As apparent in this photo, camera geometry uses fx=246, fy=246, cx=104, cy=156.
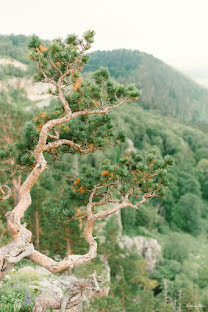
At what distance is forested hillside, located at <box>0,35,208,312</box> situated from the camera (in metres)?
8.82

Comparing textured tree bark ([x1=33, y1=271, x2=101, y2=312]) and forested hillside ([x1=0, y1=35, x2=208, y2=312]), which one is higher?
textured tree bark ([x1=33, y1=271, x2=101, y2=312])

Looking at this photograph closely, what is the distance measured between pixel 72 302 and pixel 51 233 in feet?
44.3

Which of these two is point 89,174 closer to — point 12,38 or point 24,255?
point 24,255

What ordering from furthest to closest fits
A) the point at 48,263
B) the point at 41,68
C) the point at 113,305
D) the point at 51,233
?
the point at 51,233 < the point at 113,305 < the point at 41,68 < the point at 48,263

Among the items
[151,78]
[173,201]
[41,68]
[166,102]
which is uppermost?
[41,68]

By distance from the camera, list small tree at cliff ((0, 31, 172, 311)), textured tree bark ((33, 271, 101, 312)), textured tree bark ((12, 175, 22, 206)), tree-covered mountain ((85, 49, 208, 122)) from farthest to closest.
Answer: tree-covered mountain ((85, 49, 208, 122)), textured tree bark ((12, 175, 22, 206)), small tree at cliff ((0, 31, 172, 311)), textured tree bark ((33, 271, 101, 312))

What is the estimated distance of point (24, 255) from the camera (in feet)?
18.0

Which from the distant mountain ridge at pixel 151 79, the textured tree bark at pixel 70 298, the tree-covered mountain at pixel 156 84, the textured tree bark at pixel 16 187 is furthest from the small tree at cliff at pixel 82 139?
the tree-covered mountain at pixel 156 84

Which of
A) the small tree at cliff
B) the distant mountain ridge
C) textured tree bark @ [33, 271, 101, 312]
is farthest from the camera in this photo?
the distant mountain ridge

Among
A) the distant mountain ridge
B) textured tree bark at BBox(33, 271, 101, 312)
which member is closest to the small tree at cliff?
textured tree bark at BBox(33, 271, 101, 312)

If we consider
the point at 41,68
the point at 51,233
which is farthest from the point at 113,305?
the point at 41,68

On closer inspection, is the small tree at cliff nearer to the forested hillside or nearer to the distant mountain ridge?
the forested hillside

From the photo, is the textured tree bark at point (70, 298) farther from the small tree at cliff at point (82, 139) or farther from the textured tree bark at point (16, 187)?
the textured tree bark at point (16, 187)

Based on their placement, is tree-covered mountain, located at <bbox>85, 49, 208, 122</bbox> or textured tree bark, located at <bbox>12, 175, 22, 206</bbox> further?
tree-covered mountain, located at <bbox>85, 49, 208, 122</bbox>
